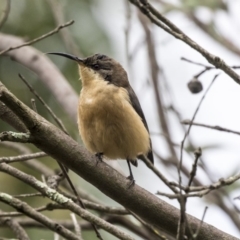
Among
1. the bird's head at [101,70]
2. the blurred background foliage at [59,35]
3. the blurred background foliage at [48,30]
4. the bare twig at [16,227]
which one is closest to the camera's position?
the bare twig at [16,227]

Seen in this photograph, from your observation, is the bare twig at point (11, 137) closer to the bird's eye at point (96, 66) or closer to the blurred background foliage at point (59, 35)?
the bird's eye at point (96, 66)

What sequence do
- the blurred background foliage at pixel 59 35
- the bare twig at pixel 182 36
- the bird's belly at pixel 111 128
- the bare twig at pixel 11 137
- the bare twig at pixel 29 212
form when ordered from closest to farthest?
the bare twig at pixel 11 137 → the bare twig at pixel 29 212 → the bare twig at pixel 182 36 → the bird's belly at pixel 111 128 → the blurred background foliage at pixel 59 35

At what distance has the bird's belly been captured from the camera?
16.0 ft

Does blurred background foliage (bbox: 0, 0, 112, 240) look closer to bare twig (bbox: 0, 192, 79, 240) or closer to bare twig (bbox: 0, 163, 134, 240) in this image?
bare twig (bbox: 0, 163, 134, 240)

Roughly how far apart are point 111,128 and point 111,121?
0.19 feet

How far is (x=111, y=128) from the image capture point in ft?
16.1

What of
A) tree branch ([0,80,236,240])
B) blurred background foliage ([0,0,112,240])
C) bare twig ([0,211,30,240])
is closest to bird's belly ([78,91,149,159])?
bare twig ([0,211,30,240])

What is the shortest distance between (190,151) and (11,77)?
2.35 m

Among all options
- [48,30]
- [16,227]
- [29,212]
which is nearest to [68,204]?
[29,212]

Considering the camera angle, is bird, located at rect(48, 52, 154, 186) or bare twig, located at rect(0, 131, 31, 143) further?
bird, located at rect(48, 52, 154, 186)

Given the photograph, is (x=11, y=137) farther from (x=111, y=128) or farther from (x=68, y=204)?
(x=111, y=128)

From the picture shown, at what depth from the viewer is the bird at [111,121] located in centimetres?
Answer: 489

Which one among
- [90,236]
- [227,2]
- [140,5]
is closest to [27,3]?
[227,2]

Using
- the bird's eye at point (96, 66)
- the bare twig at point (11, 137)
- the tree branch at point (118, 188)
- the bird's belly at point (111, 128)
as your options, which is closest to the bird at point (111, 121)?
the bird's belly at point (111, 128)
